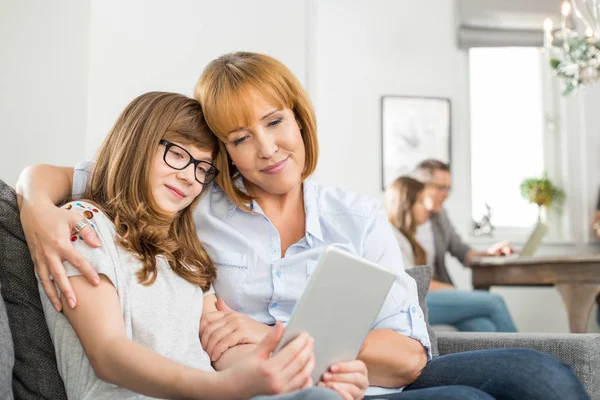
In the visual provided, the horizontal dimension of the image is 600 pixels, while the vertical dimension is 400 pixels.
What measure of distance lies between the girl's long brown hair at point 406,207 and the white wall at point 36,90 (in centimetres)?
171

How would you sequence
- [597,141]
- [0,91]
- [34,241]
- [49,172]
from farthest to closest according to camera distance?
1. [597,141]
2. [0,91]
3. [49,172]
4. [34,241]

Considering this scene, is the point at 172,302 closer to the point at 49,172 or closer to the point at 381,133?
the point at 49,172

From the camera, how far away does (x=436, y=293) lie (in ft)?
10.7

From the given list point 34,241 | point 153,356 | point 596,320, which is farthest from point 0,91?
point 596,320

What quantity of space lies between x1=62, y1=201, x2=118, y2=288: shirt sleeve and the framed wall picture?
3.76 meters

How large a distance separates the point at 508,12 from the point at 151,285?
4535 mm

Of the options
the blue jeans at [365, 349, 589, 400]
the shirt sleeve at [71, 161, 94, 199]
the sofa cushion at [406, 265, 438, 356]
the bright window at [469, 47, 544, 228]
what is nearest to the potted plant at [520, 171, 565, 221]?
the bright window at [469, 47, 544, 228]

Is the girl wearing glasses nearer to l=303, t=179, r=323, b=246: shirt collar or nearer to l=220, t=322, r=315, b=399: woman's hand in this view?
l=220, t=322, r=315, b=399: woman's hand

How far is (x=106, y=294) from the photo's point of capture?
3.78ft

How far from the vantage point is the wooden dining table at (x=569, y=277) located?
3051 mm

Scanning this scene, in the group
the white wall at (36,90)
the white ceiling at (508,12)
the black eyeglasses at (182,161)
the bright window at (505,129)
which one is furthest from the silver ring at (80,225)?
the white ceiling at (508,12)

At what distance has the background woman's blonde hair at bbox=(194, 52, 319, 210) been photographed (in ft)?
4.74

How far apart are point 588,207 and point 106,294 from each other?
4.59 m

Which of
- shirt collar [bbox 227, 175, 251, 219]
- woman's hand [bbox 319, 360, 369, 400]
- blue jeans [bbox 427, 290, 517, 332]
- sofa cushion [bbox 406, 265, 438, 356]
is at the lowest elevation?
blue jeans [bbox 427, 290, 517, 332]
